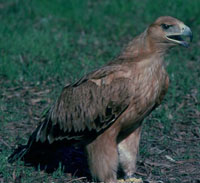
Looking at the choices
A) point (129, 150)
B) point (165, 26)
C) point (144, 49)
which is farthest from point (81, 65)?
point (165, 26)

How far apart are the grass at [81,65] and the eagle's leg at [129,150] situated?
0.97ft

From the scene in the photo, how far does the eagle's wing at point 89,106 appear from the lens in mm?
5023

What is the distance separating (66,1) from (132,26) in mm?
1702

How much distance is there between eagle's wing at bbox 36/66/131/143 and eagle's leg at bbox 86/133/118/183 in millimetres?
127

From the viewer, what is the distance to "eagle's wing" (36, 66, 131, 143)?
5.02m

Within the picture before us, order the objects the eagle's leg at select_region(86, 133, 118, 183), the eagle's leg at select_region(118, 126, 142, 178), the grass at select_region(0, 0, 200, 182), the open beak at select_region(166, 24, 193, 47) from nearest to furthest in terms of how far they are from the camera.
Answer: the open beak at select_region(166, 24, 193, 47) → the eagle's leg at select_region(86, 133, 118, 183) → the eagle's leg at select_region(118, 126, 142, 178) → the grass at select_region(0, 0, 200, 182)

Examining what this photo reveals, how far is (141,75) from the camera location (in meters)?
5.00

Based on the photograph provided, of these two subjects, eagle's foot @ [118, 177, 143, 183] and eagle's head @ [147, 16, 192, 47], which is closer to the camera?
eagle's head @ [147, 16, 192, 47]

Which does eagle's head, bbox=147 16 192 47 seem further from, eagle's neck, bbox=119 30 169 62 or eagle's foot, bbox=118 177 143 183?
eagle's foot, bbox=118 177 143 183

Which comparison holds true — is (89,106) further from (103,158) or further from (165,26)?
(165,26)

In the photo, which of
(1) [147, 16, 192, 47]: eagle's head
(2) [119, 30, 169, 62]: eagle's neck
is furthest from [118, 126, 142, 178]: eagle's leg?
(1) [147, 16, 192, 47]: eagle's head

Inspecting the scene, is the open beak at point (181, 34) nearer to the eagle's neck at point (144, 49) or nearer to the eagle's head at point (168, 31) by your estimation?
the eagle's head at point (168, 31)

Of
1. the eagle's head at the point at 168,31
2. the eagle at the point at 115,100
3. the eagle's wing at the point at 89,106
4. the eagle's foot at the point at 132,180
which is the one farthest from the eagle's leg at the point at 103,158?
the eagle's head at the point at 168,31

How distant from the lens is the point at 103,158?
16.9 ft
